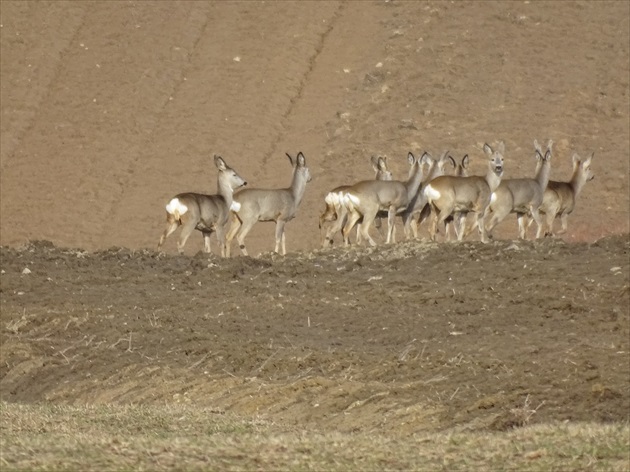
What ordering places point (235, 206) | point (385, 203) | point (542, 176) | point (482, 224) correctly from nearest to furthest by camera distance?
point (482, 224) < point (385, 203) < point (235, 206) < point (542, 176)

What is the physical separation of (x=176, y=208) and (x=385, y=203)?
377 centimetres

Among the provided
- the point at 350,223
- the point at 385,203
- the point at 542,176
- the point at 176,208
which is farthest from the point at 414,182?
the point at 176,208

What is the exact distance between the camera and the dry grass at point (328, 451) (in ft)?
30.3

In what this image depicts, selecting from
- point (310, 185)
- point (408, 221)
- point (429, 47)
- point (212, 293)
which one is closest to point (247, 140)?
point (310, 185)

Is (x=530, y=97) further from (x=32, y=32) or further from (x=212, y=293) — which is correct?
(x=212, y=293)

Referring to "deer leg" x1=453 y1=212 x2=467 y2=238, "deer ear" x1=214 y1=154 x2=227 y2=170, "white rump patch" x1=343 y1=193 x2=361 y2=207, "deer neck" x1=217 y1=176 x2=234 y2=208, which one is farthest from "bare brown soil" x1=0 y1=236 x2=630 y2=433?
"deer leg" x1=453 y1=212 x2=467 y2=238

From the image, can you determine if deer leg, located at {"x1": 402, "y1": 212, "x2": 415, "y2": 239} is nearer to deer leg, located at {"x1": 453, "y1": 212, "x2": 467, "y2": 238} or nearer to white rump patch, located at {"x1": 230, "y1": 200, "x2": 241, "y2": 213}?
deer leg, located at {"x1": 453, "y1": 212, "x2": 467, "y2": 238}

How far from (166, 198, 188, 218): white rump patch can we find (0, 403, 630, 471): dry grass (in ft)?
45.6

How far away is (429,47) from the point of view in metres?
41.8

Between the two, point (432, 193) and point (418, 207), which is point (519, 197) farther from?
point (432, 193)

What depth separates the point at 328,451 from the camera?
9773 mm

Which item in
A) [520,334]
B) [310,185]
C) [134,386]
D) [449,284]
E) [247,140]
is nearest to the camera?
[134,386]

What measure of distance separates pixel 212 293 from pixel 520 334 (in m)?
5.34

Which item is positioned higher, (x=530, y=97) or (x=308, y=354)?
(x=530, y=97)
